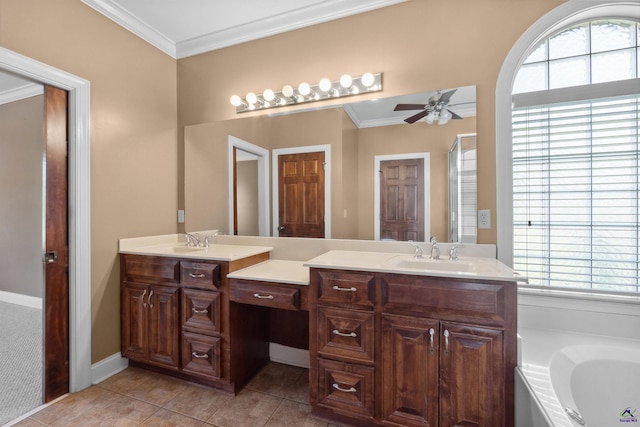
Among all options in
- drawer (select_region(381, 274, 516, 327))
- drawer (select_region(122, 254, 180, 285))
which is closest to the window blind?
drawer (select_region(381, 274, 516, 327))

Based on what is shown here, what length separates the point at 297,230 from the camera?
2.19m

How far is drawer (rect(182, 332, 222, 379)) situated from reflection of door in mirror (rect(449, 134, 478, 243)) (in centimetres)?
172

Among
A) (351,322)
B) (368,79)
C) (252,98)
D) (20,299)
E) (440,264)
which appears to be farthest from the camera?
(20,299)

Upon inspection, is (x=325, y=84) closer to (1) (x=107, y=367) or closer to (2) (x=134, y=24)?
(2) (x=134, y=24)

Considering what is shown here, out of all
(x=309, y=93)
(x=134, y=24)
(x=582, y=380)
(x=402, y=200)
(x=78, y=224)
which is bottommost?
(x=582, y=380)

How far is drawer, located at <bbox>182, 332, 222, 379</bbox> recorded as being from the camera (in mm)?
1854

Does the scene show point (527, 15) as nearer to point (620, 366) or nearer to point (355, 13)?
point (355, 13)

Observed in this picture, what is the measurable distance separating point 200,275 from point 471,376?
166 centimetres

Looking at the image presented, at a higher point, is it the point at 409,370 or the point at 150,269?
the point at 150,269

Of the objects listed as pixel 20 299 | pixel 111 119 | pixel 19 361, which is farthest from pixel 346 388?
pixel 20 299

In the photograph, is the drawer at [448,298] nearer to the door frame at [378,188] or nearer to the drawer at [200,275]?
the door frame at [378,188]

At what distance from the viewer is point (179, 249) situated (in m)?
2.26

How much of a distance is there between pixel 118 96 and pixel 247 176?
1.14 m

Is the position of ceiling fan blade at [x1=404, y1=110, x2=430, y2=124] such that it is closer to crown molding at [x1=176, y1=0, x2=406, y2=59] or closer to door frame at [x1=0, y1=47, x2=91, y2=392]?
crown molding at [x1=176, y1=0, x2=406, y2=59]
